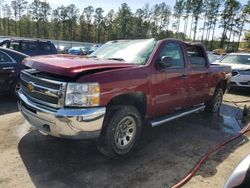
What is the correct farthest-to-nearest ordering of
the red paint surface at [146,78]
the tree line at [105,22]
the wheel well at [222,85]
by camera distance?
the tree line at [105,22]
the wheel well at [222,85]
the red paint surface at [146,78]

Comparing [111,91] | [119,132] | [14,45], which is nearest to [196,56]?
[119,132]

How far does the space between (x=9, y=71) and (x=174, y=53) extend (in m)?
4.49

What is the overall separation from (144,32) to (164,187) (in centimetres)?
7678

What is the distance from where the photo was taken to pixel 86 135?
3.91 metres

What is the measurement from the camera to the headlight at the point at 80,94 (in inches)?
148

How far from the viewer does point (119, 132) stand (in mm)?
4391

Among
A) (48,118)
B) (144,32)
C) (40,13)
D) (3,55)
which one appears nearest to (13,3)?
(40,13)

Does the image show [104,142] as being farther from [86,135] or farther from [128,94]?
[128,94]

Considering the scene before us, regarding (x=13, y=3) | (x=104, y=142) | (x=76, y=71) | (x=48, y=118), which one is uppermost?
(x=13, y=3)

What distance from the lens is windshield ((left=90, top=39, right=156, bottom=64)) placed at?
16.2ft

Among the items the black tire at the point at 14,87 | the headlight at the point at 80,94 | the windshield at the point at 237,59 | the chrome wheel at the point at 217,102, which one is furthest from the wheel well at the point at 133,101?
the windshield at the point at 237,59

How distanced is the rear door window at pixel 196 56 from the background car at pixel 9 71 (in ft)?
14.4

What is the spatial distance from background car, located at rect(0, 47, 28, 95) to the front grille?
3.31 metres

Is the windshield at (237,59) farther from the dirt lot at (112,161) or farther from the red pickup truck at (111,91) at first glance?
the red pickup truck at (111,91)
